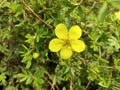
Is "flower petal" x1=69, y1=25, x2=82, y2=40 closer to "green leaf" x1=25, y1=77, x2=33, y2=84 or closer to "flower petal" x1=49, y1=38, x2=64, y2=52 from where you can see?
"flower petal" x1=49, y1=38, x2=64, y2=52

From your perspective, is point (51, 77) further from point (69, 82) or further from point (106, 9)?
point (106, 9)

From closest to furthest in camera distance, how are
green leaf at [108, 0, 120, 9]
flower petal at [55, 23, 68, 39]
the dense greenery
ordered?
green leaf at [108, 0, 120, 9] < flower petal at [55, 23, 68, 39] < the dense greenery

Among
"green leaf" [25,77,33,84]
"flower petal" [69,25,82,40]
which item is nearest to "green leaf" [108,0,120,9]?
"flower petal" [69,25,82,40]

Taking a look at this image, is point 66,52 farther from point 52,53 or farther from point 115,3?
point 115,3


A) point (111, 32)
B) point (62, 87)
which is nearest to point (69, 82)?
point (62, 87)

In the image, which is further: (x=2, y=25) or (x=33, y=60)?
(x=2, y=25)

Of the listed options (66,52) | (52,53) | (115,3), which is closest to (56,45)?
(66,52)
